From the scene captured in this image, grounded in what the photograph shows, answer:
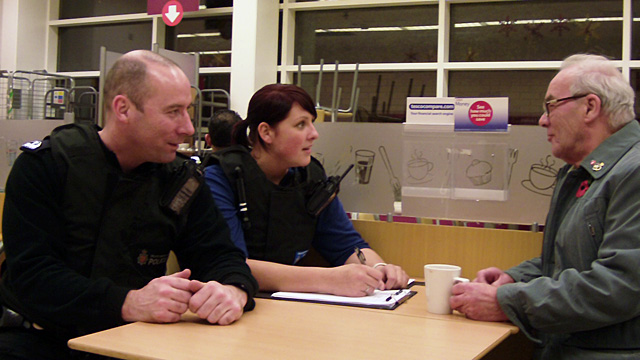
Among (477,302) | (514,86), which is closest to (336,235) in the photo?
(477,302)

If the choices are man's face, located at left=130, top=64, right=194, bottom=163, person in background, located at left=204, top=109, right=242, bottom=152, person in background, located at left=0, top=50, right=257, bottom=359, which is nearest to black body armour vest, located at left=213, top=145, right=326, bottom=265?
person in background, located at left=0, top=50, right=257, bottom=359

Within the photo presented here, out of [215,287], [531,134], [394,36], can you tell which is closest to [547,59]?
[394,36]

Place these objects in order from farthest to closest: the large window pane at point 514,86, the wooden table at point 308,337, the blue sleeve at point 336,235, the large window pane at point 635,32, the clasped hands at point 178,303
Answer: the large window pane at point 514,86, the large window pane at point 635,32, the blue sleeve at point 336,235, the clasped hands at point 178,303, the wooden table at point 308,337

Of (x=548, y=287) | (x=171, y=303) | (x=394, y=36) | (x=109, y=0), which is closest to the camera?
(x=171, y=303)

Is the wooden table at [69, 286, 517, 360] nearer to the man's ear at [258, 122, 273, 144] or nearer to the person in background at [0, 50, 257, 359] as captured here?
the person in background at [0, 50, 257, 359]

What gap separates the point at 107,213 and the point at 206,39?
16.5 ft

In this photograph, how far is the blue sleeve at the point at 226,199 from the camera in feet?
7.06

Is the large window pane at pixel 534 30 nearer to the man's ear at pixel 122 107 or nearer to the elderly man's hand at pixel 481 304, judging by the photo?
the elderly man's hand at pixel 481 304

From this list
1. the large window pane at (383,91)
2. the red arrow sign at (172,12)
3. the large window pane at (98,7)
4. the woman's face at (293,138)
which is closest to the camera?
the woman's face at (293,138)

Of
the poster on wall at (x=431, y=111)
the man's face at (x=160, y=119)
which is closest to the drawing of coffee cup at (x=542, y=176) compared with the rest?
the poster on wall at (x=431, y=111)

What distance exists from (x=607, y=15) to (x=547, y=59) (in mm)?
553

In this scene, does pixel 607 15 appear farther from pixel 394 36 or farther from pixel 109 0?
pixel 109 0

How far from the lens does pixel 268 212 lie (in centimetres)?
226

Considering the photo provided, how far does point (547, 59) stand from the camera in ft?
17.2
